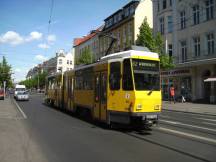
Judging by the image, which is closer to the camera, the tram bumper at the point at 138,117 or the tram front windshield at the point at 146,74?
the tram bumper at the point at 138,117

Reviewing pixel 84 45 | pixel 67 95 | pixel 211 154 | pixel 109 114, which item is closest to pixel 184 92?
pixel 67 95

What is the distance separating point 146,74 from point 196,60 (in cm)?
2350

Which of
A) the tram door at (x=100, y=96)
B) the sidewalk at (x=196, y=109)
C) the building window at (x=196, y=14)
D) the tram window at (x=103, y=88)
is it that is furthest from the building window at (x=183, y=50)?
the tram window at (x=103, y=88)

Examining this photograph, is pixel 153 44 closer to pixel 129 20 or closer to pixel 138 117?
pixel 129 20

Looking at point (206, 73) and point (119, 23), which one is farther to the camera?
point (119, 23)

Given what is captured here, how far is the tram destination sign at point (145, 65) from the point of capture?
12.1 metres

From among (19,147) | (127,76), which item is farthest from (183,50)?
(19,147)

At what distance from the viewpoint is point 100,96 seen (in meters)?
13.9

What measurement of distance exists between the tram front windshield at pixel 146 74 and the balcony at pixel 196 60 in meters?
19.4

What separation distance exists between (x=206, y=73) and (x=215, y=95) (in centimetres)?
292

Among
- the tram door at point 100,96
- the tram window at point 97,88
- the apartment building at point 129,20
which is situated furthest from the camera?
the apartment building at point 129,20

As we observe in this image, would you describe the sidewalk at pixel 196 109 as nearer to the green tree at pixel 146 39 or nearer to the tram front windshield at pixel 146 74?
the green tree at pixel 146 39

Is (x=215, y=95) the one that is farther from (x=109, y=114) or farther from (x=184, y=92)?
(x=109, y=114)

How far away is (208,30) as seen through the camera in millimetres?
33562
